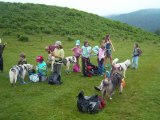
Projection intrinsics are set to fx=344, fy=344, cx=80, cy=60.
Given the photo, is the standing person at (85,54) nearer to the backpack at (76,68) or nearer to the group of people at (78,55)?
the group of people at (78,55)

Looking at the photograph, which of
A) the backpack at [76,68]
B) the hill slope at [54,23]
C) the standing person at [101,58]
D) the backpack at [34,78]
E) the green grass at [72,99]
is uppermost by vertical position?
the hill slope at [54,23]

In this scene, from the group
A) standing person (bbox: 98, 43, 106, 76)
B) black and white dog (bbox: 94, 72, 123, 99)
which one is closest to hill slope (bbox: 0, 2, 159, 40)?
standing person (bbox: 98, 43, 106, 76)

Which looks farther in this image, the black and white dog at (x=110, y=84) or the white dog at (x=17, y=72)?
the white dog at (x=17, y=72)

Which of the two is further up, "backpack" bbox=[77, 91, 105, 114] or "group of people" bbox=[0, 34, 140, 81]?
"group of people" bbox=[0, 34, 140, 81]

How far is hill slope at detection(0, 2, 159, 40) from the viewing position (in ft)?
157

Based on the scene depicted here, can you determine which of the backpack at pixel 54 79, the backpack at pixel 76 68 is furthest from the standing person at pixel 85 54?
the backpack at pixel 54 79

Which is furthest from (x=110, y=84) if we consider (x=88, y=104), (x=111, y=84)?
(x=88, y=104)

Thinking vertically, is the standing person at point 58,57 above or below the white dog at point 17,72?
above

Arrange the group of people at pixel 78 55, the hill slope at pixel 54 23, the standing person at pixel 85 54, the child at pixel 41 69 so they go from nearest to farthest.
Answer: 1. the group of people at pixel 78 55
2. the child at pixel 41 69
3. the standing person at pixel 85 54
4. the hill slope at pixel 54 23

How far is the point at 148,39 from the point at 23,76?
120 ft

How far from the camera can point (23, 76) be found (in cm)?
2034

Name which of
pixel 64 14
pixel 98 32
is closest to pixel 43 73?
pixel 98 32

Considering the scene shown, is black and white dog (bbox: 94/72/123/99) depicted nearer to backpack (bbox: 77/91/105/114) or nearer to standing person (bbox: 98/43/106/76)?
backpack (bbox: 77/91/105/114)

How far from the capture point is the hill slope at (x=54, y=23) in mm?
47812
